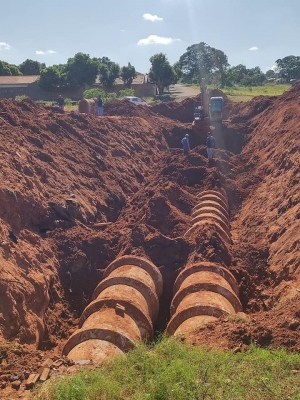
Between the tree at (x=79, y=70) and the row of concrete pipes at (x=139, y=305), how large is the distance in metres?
47.0

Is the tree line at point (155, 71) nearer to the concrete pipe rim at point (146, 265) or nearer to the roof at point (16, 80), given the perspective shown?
the roof at point (16, 80)

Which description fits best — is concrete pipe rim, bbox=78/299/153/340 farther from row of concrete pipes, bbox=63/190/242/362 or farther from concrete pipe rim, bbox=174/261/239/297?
concrete pipe rim, bbox=174/261/239/297

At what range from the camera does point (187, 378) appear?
5.19 m

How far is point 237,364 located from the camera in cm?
563

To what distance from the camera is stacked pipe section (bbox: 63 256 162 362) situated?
23.3ft

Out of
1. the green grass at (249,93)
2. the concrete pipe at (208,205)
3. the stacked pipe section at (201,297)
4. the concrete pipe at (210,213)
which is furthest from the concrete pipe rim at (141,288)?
the green grass at (249,93)

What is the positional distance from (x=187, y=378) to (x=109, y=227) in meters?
8.78

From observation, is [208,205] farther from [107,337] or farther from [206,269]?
[107,337]

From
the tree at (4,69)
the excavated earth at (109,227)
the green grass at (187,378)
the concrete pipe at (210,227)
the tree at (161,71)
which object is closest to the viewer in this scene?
the green grass at (187,378)

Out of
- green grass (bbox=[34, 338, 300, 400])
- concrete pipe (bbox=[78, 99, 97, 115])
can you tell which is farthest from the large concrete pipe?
concrete pipe (bbox=[78, 99, 97, 115])

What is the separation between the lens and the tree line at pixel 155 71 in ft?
176

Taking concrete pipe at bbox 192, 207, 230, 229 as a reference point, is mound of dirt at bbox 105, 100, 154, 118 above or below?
above

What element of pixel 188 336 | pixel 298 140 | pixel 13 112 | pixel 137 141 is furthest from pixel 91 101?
pixel 188 336

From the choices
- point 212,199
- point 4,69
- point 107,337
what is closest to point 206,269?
point 107,337
